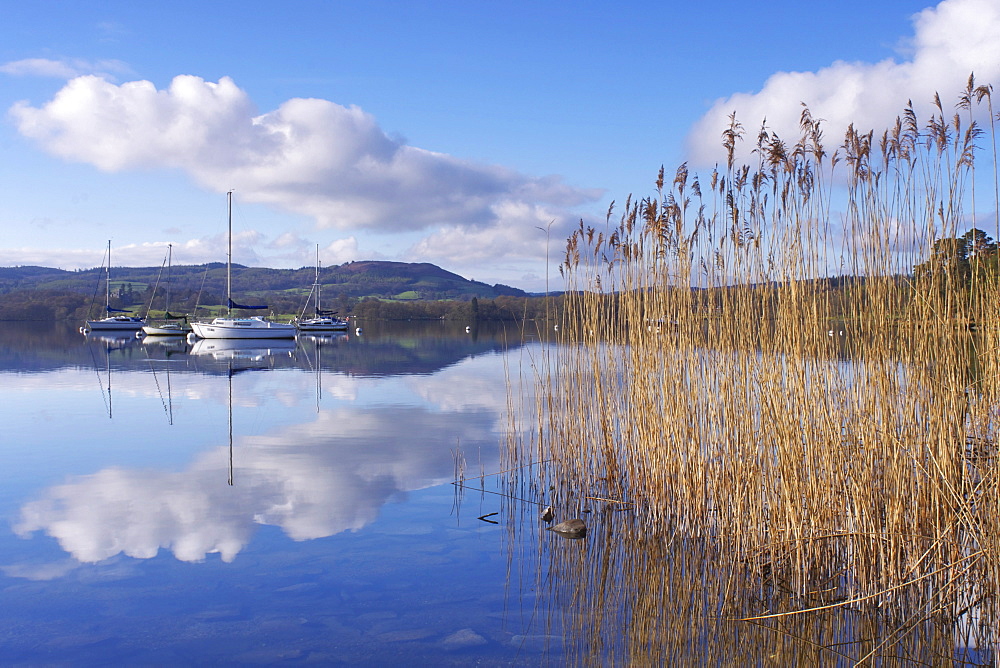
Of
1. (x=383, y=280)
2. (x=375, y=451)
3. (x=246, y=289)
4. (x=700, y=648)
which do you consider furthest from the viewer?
(x=383, y=280)

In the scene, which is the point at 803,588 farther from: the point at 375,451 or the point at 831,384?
the point at 375,451

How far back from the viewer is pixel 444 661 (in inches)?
172

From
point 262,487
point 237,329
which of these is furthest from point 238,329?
point 262,487

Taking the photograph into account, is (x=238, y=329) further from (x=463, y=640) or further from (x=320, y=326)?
(x=463, y=640)

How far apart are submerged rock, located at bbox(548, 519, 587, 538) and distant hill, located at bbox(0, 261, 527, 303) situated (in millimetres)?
105702

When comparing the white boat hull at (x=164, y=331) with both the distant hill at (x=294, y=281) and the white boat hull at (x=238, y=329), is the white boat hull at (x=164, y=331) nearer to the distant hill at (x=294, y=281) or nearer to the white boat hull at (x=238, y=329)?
the white boat hull at (x=238, y=329)

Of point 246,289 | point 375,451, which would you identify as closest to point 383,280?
point 246,289

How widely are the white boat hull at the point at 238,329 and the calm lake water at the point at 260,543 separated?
2941 centimetres

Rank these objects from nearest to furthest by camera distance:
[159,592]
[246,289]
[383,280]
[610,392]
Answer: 1. [159,592]
2. [610,392]
3. [246,289]
4. [383,280]

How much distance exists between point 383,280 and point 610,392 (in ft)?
448

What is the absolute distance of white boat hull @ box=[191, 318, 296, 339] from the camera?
43094mm

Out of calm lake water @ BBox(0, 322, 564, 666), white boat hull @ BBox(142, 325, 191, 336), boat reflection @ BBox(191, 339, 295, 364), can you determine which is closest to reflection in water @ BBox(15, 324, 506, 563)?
calm lake water @ BBox(0, 322, 564, 666)

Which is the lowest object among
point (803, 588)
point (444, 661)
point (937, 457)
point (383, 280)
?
point (444, 661)

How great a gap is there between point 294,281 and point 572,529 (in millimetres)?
137576
